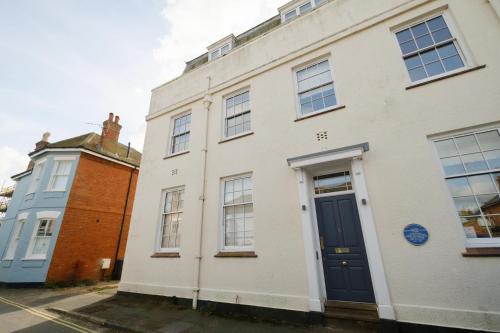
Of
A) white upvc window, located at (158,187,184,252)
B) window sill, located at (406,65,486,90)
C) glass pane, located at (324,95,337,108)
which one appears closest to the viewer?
window sill, located at (406,65,486,90)

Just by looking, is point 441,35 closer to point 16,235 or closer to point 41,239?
point 41,239

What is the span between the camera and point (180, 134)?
9.54m

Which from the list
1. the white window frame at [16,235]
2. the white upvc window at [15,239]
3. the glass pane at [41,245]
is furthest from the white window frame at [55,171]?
the glass pane at [41,245]

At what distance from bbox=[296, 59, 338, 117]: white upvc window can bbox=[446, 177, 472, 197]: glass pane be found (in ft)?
10.6

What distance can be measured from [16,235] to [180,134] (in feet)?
40.3

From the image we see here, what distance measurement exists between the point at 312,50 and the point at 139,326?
8.89m

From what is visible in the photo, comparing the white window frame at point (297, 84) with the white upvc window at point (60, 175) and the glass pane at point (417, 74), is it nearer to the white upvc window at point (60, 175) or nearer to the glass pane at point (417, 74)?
the glass pane at point (417, 74)

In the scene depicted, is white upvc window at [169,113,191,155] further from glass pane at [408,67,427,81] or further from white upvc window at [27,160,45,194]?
white upvc window at [27,160,45,194]

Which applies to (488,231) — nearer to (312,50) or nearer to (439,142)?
(439,142)

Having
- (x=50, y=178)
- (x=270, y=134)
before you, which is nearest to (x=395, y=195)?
(x=270, y=134)

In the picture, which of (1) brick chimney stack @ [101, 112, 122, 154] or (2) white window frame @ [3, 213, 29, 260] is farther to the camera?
(1) brick chimney stack @ [101, 112, 122, 154]

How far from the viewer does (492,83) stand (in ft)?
15.6

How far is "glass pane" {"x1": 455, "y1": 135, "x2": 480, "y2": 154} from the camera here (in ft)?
15.3

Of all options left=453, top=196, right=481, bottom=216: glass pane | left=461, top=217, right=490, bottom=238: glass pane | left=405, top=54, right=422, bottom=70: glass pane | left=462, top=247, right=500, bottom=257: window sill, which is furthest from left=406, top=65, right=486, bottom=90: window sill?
left=462, top=247, right=500, bottom=257: window sill
